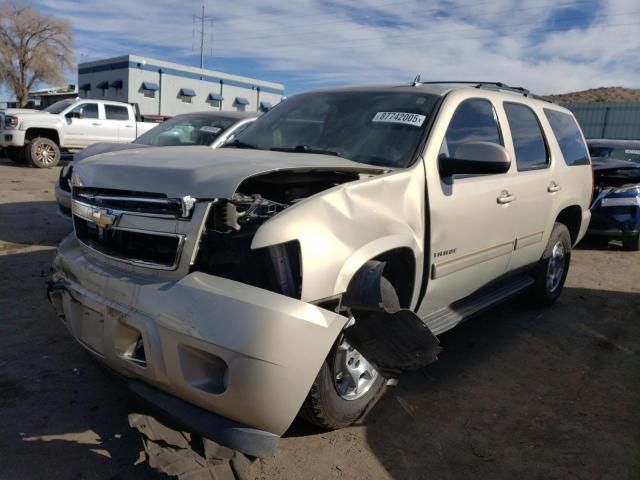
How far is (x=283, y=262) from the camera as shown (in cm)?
221

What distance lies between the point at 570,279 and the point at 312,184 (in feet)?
15.3

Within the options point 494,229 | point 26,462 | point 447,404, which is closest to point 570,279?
point 494,229

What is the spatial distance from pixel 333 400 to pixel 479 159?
156cm

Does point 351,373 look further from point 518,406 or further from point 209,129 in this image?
point 209,129

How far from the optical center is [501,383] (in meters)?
3.54

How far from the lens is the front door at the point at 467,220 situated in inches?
123

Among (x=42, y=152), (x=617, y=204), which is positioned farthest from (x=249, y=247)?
(x=42, y=152)

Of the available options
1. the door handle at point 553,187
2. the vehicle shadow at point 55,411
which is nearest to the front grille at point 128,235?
the vehicle shadow at point 55,411

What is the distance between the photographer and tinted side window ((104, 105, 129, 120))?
1520 centimetres

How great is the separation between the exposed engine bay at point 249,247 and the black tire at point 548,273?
297 centimetres

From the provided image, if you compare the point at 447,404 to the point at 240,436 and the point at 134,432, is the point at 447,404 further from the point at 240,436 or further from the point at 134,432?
the point at 134,432

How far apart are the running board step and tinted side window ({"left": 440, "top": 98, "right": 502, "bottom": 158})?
1.00 m

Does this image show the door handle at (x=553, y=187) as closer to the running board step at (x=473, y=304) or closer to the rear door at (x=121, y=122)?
the running board step at (x=473, y=304)

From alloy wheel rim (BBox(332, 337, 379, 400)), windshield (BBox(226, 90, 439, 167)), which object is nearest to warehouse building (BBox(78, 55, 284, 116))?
windshield (BBox(226, 90, 439, 167))
